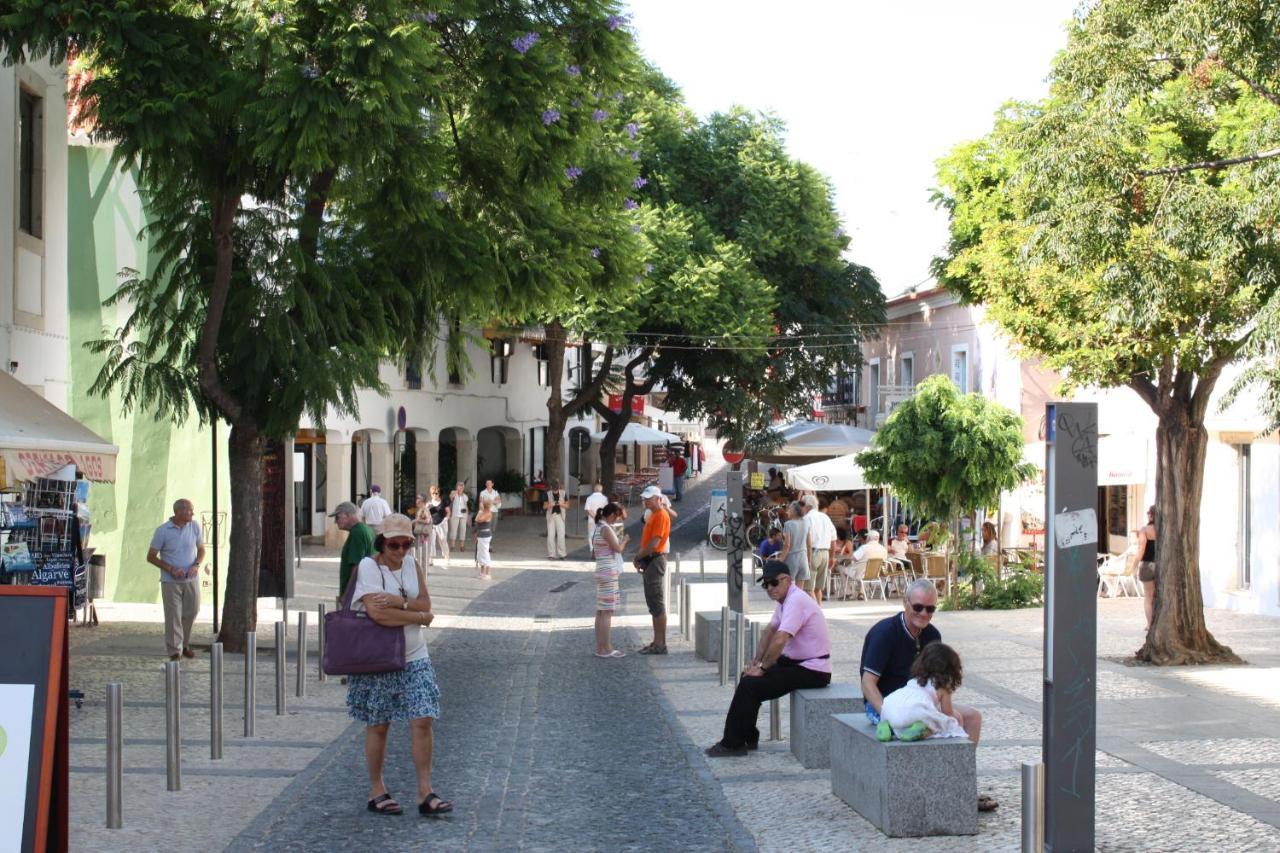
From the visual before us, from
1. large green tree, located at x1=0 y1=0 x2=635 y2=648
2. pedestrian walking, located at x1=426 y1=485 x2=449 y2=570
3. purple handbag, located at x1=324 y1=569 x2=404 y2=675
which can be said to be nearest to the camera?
purple handbag, located at x1=324 y1=569 x2=404 y2=675

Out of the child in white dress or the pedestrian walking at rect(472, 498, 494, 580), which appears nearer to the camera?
the child in white dress

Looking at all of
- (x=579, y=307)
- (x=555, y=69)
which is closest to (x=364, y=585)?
(x=555, y=69)

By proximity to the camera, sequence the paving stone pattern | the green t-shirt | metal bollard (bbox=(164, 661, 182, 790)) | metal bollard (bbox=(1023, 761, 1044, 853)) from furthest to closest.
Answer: the green t-shirt < metal bollard (bbox=(164, 661, 182, 790)) < the paving stone pattern < metal bollard (bbox=(1023, 761, 1044, 853))

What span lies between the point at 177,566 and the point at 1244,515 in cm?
1576

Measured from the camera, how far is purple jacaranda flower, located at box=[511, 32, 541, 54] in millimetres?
15961

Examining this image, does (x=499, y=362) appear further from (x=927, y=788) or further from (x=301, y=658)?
(x=927, y=788)

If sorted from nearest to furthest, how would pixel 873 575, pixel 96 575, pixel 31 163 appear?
pixel 31 163, pixel 96 575, pixel 873 575

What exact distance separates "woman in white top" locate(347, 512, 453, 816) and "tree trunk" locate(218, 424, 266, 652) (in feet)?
26.8

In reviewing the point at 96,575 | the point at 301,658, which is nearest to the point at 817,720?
the point at 301,658

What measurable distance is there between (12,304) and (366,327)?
376 centimetres

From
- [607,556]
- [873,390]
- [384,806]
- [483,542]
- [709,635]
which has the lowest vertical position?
[384,806]

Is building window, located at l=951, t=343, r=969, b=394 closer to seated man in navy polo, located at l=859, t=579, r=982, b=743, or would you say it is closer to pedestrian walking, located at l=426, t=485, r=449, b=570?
pedestrian walking, located at l=426, t=485, r=449, b=570

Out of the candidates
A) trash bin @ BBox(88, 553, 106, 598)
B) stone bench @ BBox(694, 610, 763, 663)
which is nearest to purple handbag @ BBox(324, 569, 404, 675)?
stone bench @ BBox(694, 610, 763, 663)

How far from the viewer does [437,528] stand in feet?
116
